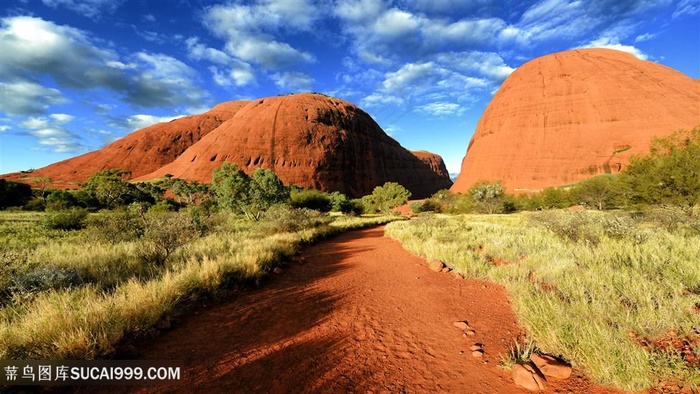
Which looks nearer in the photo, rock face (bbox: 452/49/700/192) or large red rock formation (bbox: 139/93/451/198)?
rock face (bbox: 452/49/700/192)

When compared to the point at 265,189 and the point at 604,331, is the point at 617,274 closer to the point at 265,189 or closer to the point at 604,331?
the point at 604,331

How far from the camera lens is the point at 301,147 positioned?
63906 mm

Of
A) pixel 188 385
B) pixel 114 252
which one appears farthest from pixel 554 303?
pixel 114 252

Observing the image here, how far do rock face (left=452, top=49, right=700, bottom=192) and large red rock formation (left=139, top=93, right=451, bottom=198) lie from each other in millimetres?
25464

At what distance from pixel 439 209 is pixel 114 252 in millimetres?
42661

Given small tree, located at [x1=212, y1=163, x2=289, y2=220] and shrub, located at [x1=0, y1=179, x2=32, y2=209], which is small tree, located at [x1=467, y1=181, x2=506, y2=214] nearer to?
small tree, located at [x1=212, y1=163, x2=289, y2=220]

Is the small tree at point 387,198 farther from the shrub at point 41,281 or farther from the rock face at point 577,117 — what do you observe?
the shrub at point 41,281

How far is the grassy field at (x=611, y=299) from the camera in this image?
276cm

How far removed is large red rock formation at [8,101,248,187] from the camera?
79.4 meters

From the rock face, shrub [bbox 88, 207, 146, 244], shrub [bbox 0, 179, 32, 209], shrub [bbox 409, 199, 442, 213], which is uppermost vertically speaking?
the rock face

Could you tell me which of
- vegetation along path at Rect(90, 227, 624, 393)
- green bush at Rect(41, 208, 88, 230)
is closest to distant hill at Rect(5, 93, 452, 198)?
green bush at Rect(41, 208, 88, 230)

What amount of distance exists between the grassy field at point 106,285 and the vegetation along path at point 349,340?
1.78ft

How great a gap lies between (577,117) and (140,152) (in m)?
112

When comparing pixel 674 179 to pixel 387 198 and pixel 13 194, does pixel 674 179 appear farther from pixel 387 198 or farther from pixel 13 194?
pixel 13 194
